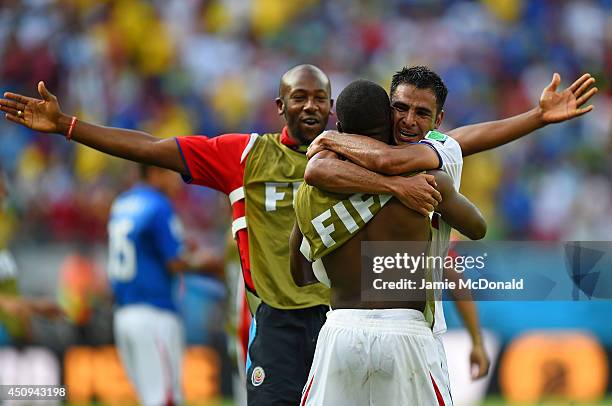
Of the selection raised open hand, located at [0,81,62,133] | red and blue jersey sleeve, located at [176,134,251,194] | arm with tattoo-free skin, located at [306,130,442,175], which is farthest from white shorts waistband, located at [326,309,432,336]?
raised open hand, located at [0,81,62,133]

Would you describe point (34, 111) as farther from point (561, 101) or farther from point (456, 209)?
point (561, 101)

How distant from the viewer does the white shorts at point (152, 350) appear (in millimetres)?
9812

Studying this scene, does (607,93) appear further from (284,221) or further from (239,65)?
Result: (284,221)

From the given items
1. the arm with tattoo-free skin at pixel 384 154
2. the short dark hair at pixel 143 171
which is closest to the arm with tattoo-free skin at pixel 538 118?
the arm with tattoo-free skin at pixel 384 154

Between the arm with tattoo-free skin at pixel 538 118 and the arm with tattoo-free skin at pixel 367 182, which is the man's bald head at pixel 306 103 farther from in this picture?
the arm with tattoo-free skin at pixel 367 182

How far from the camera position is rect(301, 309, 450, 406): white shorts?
15.3 feet

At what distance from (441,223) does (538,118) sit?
1206 mm

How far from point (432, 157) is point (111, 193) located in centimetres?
1100

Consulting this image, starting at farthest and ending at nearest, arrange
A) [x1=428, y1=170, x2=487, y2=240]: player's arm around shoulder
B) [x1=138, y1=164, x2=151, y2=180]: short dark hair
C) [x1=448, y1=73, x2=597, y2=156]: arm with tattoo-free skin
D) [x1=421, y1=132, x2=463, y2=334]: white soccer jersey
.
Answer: [x1=138, y1=164, x2=151, y2=180]: short dark hair
[x1=448, y1=73, x2=597, y2=156]: arm with tattoo-free skin
[x1=421, y1=132, x2=463, y2=334]: white soccer jersey
[x1=428, y1=170, x2=487, y2=240]: player's arm around shoulder

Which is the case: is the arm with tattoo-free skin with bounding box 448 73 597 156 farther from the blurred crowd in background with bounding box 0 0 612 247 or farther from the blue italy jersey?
the blurred crowd in background with bounding box 0 0 612 247

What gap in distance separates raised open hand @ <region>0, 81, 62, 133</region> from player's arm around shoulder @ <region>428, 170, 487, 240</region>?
7.38ft

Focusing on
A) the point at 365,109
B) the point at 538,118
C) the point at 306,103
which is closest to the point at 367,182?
the point at 365,109

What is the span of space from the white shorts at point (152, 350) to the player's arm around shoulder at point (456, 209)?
18.5ft

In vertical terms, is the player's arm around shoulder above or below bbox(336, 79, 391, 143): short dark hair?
below
